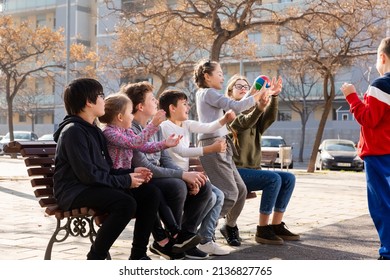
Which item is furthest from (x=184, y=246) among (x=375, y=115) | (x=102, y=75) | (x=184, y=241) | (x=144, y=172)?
(x=102, y=75)

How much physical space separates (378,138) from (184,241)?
168 cm

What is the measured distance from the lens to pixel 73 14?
170 ft

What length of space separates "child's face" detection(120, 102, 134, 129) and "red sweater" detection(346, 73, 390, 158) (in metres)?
1.66

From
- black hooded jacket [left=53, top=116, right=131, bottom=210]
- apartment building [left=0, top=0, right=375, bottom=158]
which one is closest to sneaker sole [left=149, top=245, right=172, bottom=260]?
black hooded jacket [left=53, top=116, right=131, bottom=210]

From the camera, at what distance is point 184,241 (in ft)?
17.0

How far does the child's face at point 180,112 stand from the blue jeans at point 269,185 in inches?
41.7

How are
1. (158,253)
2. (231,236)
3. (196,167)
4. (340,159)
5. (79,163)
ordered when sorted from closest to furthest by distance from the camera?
(79,163) → (158,253) → (231,236) → (196,167) → (340,159)

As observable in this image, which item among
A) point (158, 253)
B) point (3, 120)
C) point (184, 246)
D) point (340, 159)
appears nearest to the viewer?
point (184, 246)

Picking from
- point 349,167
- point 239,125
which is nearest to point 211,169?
point 239,125

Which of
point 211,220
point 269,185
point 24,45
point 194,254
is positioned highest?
point 24,45

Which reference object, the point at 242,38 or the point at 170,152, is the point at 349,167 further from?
the point at 170,152

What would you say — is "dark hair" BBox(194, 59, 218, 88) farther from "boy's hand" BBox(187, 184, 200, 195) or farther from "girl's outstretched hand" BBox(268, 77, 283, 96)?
"boy's hand" BBox(187, 184, 200, 195)

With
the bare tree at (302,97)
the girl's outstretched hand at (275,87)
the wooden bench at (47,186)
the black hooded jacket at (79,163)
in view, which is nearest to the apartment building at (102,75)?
the bare tree at (302,97)

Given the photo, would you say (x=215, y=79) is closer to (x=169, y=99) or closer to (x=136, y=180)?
(x=169, y=99)
